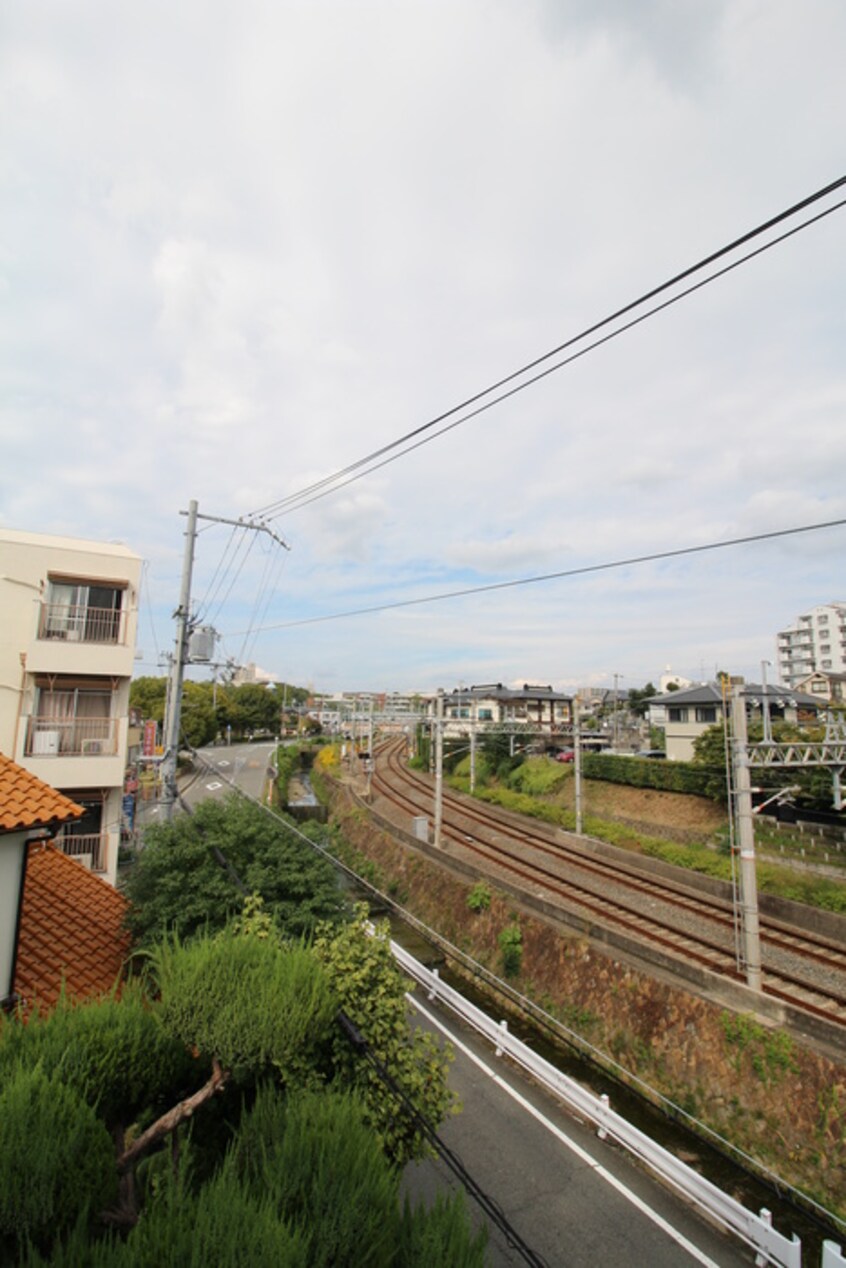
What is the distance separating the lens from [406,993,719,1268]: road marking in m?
7.03

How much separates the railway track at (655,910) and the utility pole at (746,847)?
3.29ft

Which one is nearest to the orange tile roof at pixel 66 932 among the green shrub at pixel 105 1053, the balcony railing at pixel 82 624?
the green shrub at pixel 105 1053

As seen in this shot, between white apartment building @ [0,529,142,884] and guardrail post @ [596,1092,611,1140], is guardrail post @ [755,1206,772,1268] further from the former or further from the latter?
white apartment building @ [0,529,142,884]

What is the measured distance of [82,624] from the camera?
14.1 m

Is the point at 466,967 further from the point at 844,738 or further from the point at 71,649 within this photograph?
the point at 71,649

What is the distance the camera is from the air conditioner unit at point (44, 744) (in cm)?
1296

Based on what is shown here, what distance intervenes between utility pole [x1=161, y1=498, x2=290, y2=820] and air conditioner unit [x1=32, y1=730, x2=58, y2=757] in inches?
152

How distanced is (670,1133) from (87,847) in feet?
40.5

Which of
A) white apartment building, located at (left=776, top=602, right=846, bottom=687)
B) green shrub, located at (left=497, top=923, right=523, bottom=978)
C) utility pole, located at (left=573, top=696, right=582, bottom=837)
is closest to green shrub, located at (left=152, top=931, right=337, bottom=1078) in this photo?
green shrub, located at (left=497, top=923, right=523, bottom=978)

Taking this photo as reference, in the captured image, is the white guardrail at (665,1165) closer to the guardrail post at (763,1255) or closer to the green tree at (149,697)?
the guardrail post at (763,1255)

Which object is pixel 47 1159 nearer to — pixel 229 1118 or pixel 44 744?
pixel 229 1118

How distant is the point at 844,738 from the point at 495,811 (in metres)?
18.9

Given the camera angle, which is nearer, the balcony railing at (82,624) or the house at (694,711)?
the balcony railing at (82,624)

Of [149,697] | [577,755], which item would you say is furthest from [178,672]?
[149,697]
